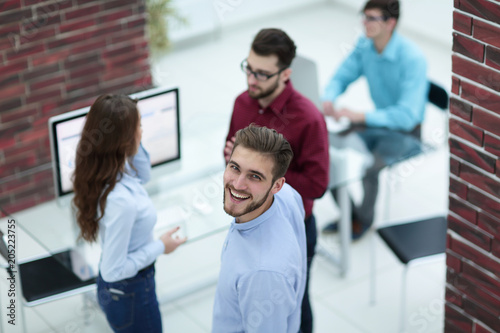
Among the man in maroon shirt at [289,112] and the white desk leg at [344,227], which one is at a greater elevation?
the man in maroon shirt at [289,112]

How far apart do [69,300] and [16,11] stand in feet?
5.23

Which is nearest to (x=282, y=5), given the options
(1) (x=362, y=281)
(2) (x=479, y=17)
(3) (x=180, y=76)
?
(3) (x=180, y=76)

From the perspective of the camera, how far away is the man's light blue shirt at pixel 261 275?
234 cm

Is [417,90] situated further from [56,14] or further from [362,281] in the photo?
[56,14]

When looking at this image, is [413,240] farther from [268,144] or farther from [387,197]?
[268,144]

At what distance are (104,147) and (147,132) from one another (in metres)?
0.93

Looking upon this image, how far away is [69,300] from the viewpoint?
4062 mm

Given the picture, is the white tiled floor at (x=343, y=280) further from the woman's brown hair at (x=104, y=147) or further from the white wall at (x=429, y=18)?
the white wall at (x=429, y=18)

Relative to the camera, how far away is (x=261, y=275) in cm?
233

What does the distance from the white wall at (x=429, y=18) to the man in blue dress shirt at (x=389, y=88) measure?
2.48 m

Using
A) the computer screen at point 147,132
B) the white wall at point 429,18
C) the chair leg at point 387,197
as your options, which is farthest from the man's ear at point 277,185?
the white wall at point 429,18

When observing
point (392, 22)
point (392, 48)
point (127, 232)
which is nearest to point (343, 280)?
point (392, 48)

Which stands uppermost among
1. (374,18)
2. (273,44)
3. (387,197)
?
(273,44)

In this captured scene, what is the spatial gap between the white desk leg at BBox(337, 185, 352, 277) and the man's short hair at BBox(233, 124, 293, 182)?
166cm
